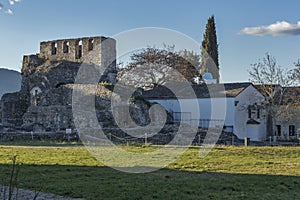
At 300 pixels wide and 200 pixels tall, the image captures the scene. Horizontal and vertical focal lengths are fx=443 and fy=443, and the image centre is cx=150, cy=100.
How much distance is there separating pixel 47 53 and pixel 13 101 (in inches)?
292

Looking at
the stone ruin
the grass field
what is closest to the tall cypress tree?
the stone ruin

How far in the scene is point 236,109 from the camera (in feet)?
133

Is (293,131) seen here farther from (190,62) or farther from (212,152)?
(212,152)

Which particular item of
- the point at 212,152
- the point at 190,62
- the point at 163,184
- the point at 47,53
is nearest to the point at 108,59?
the point at 47,53

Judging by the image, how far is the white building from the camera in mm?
40094

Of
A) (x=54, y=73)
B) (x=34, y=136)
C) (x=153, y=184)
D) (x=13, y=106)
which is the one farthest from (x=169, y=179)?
(x=13, y=106)

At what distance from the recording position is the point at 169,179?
10805 mm

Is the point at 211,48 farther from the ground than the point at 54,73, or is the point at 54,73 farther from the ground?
the point at 211,48

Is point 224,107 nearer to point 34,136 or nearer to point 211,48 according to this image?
point 211,48

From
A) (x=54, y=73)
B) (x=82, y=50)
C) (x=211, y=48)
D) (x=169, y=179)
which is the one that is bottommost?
(x=169, y=179)

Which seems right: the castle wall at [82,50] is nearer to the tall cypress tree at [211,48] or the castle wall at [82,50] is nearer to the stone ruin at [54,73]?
the stone ruin at [54,73]

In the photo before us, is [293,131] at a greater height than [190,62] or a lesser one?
lesser

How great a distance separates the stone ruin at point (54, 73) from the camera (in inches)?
1485

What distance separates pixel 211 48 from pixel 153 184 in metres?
45.3
